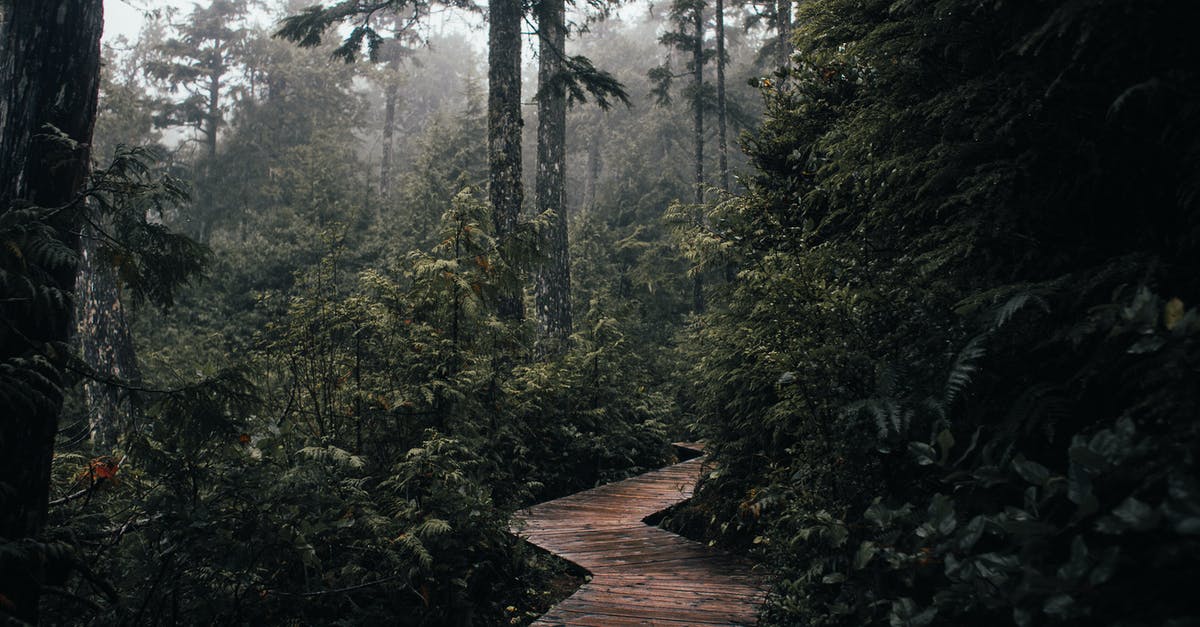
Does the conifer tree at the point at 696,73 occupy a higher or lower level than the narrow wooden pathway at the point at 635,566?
higher

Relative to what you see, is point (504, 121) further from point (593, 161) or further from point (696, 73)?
point (593, 161)

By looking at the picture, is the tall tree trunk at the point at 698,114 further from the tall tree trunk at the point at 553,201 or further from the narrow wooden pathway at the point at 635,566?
the narrow wooden pathway at the point at 635,566

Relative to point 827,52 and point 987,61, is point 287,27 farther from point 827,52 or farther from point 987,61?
point 987,61

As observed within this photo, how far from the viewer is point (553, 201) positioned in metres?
13.5

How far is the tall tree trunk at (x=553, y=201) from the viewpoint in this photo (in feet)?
40.4

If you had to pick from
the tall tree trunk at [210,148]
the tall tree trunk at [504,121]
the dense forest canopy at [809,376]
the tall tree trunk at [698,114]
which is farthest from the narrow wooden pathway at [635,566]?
the tall tree trunk at [210,148]

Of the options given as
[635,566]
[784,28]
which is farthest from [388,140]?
[635,566]

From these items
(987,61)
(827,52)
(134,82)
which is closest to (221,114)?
(134,82)

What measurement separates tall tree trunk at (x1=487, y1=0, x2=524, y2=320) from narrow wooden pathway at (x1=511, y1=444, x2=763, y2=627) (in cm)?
412

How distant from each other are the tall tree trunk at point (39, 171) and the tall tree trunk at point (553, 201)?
835 cm

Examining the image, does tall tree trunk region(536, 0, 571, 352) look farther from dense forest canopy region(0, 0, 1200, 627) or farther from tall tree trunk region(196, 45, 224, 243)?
tall tree trunk region(196, 45, 224, 243)

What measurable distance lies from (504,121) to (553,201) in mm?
2830

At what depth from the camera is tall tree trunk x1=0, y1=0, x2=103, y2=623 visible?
3.35 metres

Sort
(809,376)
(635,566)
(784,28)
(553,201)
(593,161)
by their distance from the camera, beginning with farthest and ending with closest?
(593,161), (784,28), (553,201), (635,566), (809,376)
